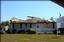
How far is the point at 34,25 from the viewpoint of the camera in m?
54.0

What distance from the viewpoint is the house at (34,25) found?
50.9m

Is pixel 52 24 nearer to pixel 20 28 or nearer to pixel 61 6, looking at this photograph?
pixel 20 28

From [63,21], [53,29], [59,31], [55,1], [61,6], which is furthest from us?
[53,29]

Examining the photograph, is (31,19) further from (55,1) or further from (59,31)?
(55,1)

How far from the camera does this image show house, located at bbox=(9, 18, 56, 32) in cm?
5087

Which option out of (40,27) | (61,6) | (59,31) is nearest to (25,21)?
(40,27)

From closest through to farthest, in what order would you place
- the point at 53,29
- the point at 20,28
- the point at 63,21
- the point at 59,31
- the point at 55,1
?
the point at 55,1 < the point at 63,21 < the point at 59,31 < the point at 53,29 < the point at 20,28

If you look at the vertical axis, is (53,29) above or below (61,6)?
below

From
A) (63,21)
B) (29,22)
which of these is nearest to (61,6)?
(63,21)

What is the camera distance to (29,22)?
54.4 meters

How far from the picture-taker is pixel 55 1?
23.8m

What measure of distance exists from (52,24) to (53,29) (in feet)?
6.77

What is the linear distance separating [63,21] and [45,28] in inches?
373

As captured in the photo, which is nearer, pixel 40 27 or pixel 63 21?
pixel 63 21
